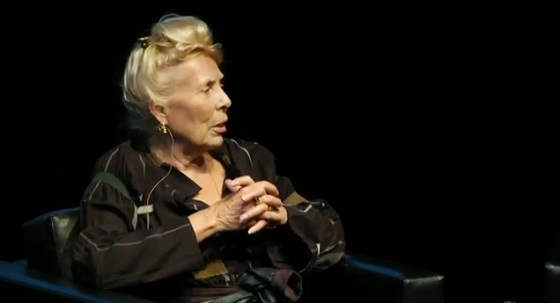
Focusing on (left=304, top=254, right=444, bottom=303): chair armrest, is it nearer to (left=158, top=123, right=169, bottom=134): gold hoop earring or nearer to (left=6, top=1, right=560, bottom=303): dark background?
(left=158, top=123, right=169, bottom=134): gold hoop earring

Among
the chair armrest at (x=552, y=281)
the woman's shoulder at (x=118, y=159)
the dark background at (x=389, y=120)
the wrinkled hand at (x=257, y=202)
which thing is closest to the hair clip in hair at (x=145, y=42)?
the woman's shoulder at (x=118, y=159)

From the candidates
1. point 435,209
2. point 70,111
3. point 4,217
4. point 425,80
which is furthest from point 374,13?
point 4,217

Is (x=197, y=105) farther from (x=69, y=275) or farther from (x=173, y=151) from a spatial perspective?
(x=69, y=275)

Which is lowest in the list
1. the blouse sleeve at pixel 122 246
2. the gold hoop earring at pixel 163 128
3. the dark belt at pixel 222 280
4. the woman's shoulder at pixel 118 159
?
the dark belt at pixel 222 280

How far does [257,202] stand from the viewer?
11.0ft

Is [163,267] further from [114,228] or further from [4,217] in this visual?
[4,217]

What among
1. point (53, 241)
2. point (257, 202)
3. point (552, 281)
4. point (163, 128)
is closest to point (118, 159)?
point (163, 128)

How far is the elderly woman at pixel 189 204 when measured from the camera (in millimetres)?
3275

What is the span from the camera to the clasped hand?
3320 mm

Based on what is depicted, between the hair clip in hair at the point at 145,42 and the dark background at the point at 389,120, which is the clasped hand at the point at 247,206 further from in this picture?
the dark background at the point at 389,120

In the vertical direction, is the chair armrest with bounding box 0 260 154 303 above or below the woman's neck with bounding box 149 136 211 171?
below

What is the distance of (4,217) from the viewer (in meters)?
3.96

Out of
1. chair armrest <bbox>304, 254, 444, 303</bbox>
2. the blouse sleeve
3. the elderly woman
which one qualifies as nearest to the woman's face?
the elderly woman

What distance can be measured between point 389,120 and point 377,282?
875mm
